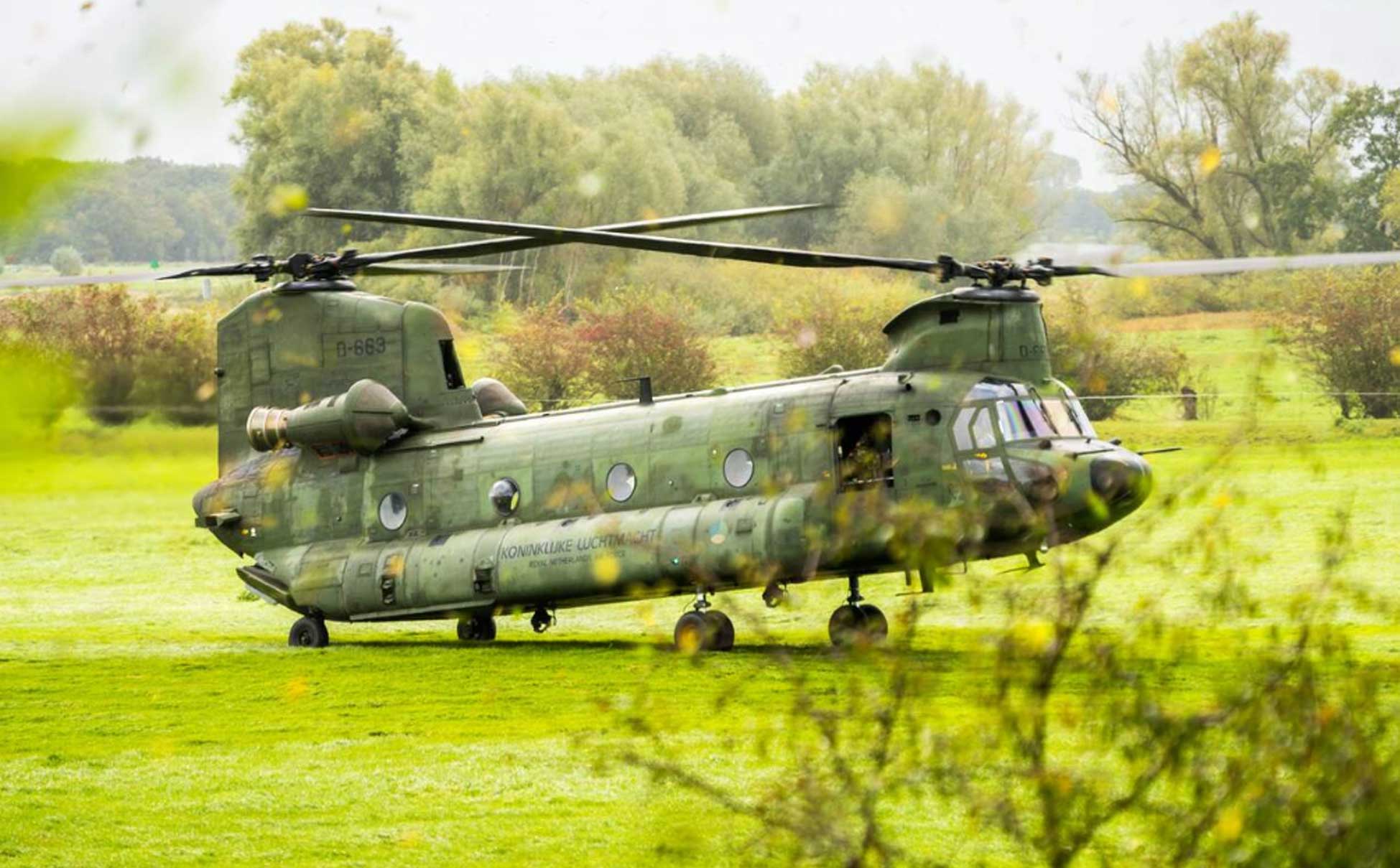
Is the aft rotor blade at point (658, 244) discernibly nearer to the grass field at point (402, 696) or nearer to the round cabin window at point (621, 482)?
the grass field at point (402, 696)

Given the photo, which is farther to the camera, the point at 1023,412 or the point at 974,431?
the point at 1023,412

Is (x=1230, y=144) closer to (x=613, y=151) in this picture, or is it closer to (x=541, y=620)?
(x=613, y=151)

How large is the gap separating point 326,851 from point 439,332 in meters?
12.8

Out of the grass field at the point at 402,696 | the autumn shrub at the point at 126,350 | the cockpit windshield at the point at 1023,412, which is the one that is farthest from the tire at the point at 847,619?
Answer: the autumn shrub at the point at 126,350

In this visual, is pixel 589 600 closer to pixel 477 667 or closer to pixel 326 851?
pixel 477 667

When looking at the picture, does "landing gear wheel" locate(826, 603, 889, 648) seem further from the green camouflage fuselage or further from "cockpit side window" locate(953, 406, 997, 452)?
"cockpit side window" locate(953, 406, 997, 452)

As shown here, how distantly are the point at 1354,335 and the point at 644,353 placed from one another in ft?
54.1

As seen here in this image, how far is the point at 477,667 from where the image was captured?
66.6 ft

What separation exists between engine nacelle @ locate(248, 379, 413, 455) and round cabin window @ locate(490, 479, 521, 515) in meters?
1.67

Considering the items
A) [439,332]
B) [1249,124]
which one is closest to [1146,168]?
[1249,124]

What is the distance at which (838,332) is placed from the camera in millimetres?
47031

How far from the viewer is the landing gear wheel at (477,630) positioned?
23.3 meters

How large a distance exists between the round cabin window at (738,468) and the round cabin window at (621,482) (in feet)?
3.78

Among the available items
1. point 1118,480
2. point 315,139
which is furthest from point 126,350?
point 315,139
